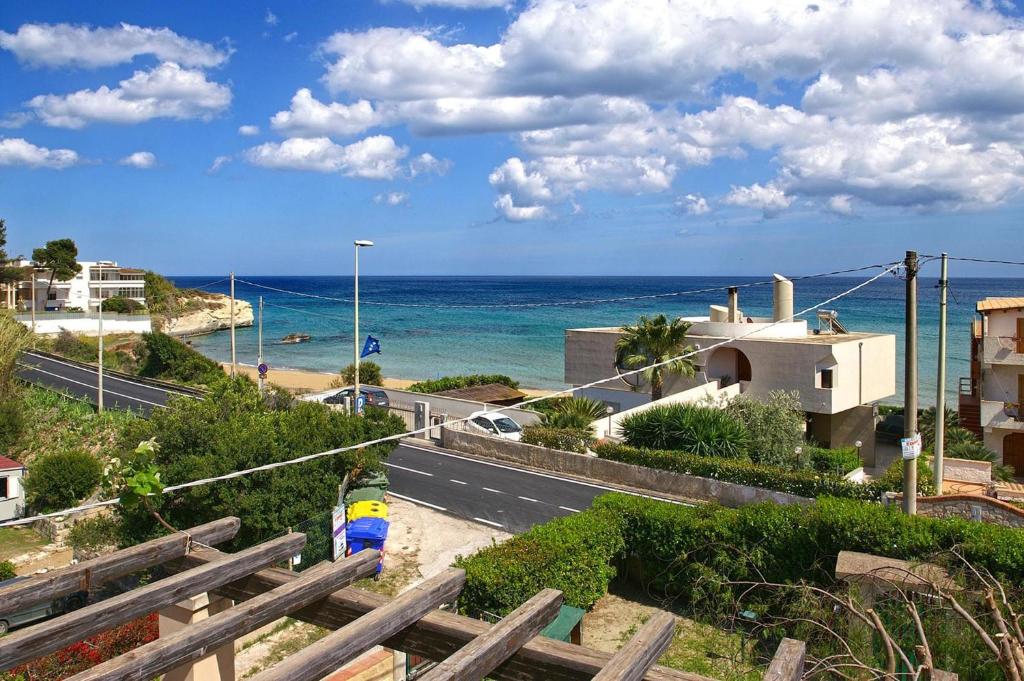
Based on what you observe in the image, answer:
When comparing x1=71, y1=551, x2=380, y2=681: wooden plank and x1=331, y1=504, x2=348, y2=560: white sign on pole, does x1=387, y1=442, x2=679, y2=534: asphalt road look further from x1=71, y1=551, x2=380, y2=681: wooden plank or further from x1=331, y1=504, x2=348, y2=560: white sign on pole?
x1=71, y1=551, x2=380, y2=681: wooden plank

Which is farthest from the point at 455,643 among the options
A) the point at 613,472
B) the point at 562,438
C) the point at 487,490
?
→ the point at 562,438

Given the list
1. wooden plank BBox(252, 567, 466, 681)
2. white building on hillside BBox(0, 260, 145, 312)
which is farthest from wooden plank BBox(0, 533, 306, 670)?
white building on hillside BBox(0, 260, 145, 312)

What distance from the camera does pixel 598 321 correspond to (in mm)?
138750

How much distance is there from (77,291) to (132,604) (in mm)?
105542

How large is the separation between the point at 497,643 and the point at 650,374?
101 feet

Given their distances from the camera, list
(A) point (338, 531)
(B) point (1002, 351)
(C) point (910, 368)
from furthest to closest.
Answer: (B) point (1002, 351), (A) point (338, 531), (C) point (910, 368)

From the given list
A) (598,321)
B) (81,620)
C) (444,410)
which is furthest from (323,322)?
(81,620)

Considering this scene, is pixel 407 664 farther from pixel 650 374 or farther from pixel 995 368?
pixel 995 368

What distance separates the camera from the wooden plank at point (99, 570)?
3.28 m

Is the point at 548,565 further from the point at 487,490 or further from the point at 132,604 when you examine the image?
the point at 132,604

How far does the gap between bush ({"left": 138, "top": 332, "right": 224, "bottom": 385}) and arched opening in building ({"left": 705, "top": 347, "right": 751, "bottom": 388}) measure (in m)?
32.9

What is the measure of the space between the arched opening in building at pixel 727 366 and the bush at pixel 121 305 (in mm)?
78108

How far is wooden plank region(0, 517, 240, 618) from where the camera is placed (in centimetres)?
328

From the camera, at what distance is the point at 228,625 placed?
114 inches
